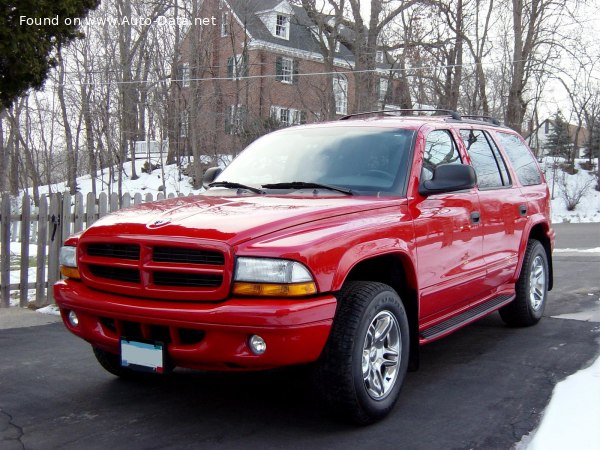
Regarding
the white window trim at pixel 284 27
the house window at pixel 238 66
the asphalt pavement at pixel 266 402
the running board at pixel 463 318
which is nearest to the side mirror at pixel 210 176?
the asphalt pavement at pixel 266 402

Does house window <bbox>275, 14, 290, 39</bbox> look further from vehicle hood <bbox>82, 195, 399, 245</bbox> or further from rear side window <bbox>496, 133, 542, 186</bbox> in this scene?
vehicle hood <bbox>82, 195, 399, 245</bbox>

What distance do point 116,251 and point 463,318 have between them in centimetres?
264

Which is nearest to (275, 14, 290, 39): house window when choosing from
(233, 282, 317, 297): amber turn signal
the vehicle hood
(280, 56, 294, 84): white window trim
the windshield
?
(280, 56, 294, 84): white window trim

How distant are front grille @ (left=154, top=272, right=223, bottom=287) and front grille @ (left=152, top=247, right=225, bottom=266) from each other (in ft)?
0.23

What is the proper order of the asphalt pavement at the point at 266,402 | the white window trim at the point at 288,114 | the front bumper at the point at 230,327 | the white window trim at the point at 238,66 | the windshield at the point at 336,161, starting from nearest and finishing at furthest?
the front bumper at the point at 230,327
the asphalt pavement at the point at 266,402
the windshield at the point at 336,161
the white window trim at the point at 238,66
the white window trim at the point at 288,114

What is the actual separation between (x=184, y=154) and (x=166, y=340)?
3054 cm

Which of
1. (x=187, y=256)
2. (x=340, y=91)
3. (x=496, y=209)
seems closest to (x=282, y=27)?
(x=340, y=91)

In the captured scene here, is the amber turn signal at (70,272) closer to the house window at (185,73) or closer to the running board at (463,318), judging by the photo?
the running board at (463,318)

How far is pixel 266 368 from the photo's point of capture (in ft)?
11.1

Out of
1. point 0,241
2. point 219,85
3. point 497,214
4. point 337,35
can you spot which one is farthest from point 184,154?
point 497,214

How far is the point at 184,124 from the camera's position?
28656 mm

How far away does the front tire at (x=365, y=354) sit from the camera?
3.48 m

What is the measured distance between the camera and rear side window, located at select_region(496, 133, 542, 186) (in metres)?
6.18

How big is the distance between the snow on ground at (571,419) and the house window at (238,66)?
2870 centimetres
